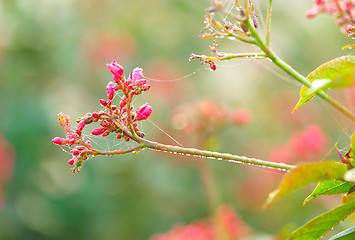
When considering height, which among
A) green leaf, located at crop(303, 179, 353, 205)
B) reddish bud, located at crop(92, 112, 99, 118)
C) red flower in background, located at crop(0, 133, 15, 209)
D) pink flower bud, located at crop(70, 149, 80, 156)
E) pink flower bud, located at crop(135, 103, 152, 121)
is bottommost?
green leaf, located at crop(303, 179, 353, 205)

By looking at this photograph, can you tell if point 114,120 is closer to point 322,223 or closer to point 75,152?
point 75,152

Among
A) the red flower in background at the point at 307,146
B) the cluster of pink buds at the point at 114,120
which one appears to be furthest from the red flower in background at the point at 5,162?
the cluster of pink buds at the point at 114,120

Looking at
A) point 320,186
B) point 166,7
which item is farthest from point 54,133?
point 320,186

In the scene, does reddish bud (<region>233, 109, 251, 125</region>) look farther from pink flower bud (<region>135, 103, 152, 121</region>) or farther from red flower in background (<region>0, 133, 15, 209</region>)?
red flower in background (<region>0, 133, 15, 209</region>)

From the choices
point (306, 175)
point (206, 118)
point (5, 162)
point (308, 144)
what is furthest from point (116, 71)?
point (5, 162)

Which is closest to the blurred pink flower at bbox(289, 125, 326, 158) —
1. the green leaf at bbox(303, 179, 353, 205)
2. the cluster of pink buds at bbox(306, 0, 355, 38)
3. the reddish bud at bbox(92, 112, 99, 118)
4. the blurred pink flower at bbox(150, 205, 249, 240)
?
the blurred pink flower at bbox(150, 205, 249, 240)
